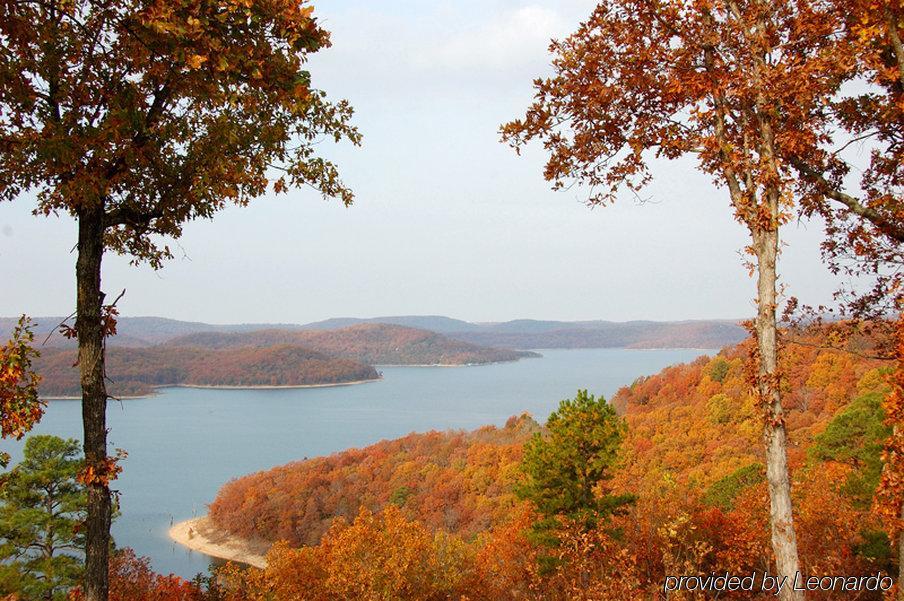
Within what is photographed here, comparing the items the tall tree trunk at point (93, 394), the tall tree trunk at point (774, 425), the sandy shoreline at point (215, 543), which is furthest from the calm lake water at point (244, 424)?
the tall tree trunk at point (774, 425)

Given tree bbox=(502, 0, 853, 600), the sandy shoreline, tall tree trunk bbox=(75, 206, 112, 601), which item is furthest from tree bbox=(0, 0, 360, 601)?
the sandy shoreline

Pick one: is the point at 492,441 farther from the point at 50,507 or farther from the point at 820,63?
the point at 820,63

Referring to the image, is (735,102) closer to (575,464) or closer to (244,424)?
(575,464)

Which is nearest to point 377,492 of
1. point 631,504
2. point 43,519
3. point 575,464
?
point 43,519

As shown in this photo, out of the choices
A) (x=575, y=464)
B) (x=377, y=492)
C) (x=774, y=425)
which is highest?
(x=774, y=425)

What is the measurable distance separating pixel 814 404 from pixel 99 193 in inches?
1832

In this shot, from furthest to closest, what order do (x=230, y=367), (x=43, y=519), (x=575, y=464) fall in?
(x=230, y=367) < (x=575, y=464) < (x=43, y=519)

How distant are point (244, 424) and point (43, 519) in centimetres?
8890

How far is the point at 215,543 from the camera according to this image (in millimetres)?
50062

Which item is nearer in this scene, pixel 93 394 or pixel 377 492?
pixel 93 394

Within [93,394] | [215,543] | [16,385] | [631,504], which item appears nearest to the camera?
[16,385]

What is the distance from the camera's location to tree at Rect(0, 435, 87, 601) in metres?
14.9

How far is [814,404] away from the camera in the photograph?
4172 centimetres

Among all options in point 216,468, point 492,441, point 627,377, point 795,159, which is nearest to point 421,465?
point 492,441
